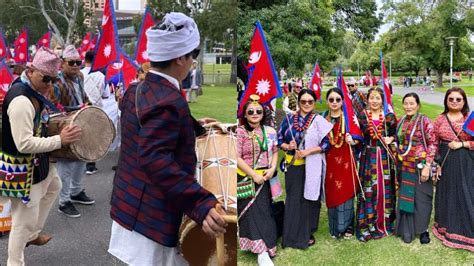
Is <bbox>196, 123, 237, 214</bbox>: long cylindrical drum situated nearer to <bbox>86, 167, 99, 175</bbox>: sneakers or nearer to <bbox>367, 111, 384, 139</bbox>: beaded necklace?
<bbox>86, 167, 99, 175</bbox>: sneakers

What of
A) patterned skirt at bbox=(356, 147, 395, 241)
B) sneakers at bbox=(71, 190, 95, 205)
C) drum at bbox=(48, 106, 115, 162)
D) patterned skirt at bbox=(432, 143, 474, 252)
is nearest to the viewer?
drum at bbox=(48, 106, 115, 162)

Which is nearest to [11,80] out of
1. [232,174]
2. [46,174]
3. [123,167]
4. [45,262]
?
[46,174]

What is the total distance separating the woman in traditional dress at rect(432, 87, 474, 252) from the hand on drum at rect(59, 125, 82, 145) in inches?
69.2

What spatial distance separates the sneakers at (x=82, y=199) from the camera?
2205mm

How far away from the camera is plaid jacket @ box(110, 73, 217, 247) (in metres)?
1.38

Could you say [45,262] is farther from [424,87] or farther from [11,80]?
[424,87]

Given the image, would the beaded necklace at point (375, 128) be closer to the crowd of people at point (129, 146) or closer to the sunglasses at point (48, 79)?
the crowd of people at point (129, 146)

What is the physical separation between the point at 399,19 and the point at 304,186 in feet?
3.15

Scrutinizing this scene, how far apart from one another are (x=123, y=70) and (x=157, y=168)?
764 mm

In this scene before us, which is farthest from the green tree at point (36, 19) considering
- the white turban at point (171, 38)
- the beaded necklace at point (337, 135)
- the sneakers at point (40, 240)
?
the beaded necklace at point (337, 135)

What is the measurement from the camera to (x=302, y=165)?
8.19 feet

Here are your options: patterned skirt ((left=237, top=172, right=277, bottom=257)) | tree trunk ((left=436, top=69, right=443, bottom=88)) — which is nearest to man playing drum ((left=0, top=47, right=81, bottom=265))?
patterned skirt ((left=237, top=172, right=277, bottom=257))

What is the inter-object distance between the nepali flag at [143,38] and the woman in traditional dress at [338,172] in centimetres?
111

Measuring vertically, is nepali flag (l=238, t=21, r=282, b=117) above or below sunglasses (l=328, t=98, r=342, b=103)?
above
